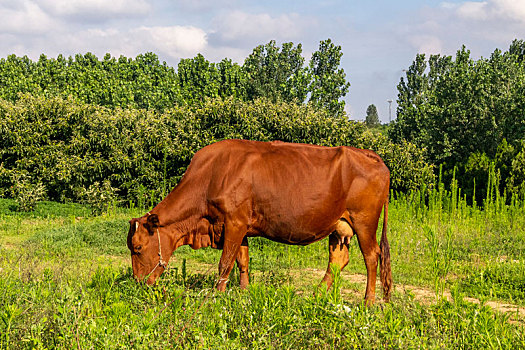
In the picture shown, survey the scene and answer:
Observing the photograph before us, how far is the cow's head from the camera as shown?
18.6ft

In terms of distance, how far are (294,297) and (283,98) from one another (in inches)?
1082

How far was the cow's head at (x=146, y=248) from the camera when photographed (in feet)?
18.6

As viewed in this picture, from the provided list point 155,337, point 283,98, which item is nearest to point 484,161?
point 283,98

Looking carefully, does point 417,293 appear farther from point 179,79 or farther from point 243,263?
point 179,79

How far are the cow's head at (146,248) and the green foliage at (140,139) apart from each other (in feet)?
31.9

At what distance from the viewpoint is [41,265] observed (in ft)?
24.7

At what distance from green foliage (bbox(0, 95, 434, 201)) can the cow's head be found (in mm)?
9712

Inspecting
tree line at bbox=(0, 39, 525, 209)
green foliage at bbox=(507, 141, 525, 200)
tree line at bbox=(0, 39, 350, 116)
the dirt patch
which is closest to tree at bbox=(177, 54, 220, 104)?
tree line at bbox=(0, 39, 350, 116)

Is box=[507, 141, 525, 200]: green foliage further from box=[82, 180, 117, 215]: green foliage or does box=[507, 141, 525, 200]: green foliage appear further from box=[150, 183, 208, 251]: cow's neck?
box=[150, 183, 208, 251]: cow's neck

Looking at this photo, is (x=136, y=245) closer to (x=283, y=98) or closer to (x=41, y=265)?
(x=41, y=265)

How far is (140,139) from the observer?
17156mm

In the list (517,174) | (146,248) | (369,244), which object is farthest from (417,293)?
(517,174)

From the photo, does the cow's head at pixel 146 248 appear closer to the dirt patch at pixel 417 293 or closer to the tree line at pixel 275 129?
the dirt patch at pixel 417 293

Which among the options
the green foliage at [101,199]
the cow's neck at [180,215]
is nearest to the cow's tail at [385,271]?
the cow's neck at [180,215]
